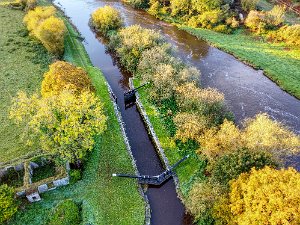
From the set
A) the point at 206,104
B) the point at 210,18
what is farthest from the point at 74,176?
the point at 210,18

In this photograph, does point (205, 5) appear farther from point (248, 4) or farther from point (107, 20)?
point (107, 20)

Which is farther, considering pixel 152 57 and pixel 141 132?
pixel 152 57

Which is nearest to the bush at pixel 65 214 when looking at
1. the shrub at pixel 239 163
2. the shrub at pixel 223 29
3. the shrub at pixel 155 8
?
the shrub at pixel 239 163

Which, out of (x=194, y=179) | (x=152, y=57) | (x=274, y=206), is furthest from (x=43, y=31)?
(x=274, y=206)

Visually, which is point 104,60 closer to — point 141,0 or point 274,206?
point 141,0

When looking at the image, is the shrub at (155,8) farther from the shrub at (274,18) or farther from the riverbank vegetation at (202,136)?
the shrub at (274,18)

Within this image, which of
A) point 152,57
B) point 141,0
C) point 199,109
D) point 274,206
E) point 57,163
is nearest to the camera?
point 274,206
